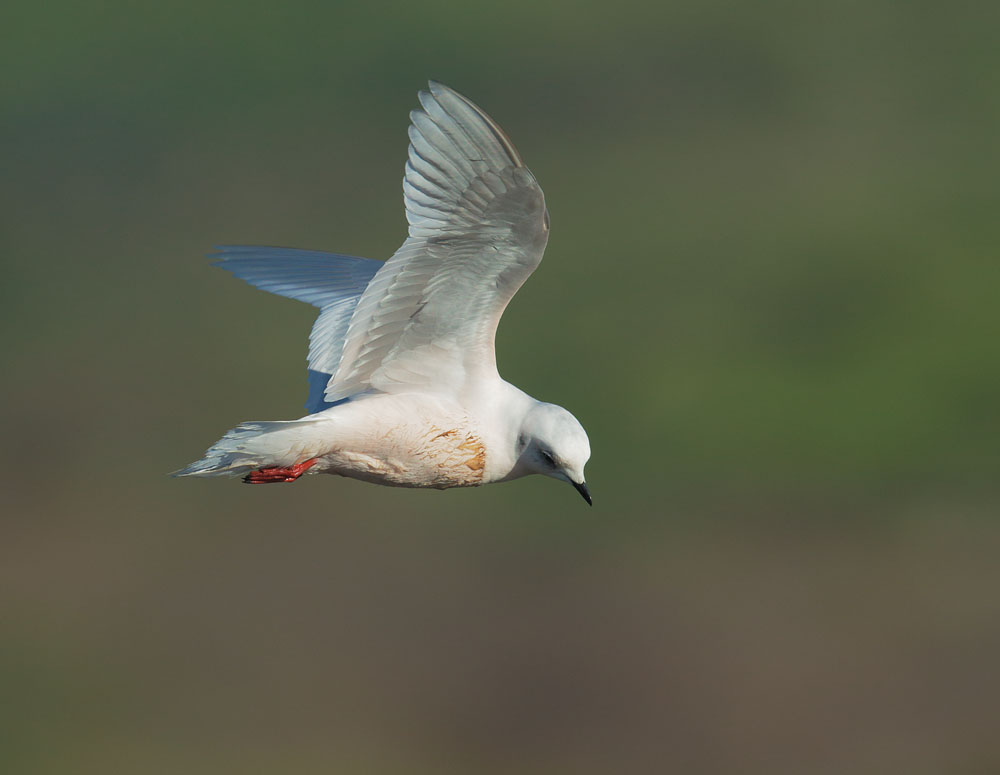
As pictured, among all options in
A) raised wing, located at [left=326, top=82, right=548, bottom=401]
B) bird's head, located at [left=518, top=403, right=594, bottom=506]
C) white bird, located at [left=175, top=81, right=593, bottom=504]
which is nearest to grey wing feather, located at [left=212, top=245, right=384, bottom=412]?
white bird, located at [left=175, top=81, right=593, bottom=504]

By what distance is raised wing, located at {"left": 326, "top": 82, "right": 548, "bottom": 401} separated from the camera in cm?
548

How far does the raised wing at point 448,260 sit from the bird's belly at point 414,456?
0.88 ft

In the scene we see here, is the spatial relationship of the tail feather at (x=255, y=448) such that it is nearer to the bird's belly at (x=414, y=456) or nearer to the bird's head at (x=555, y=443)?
the bird's belly at (x=414, y=456)

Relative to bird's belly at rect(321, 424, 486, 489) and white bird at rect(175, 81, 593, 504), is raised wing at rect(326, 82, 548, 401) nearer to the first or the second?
white bird at rect(175, 81, 593, 504)

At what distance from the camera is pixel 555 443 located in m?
6.21

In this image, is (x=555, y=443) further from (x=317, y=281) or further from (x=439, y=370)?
(x=317, y=281)

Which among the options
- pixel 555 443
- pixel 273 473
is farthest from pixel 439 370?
pixel 273 473

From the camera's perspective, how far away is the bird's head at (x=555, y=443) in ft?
20.4

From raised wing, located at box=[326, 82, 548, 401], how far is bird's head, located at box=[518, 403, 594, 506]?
353 mm

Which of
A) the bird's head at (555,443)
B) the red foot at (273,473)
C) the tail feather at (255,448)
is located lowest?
the red foot at (273,473)

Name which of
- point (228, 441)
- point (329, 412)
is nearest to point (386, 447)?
point (329, 412)

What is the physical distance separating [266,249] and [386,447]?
2.87 meters

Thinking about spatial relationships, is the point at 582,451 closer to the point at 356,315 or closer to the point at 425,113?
the point at 356,315

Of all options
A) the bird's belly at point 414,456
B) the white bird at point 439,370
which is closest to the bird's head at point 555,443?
the white bird at point 439,370
